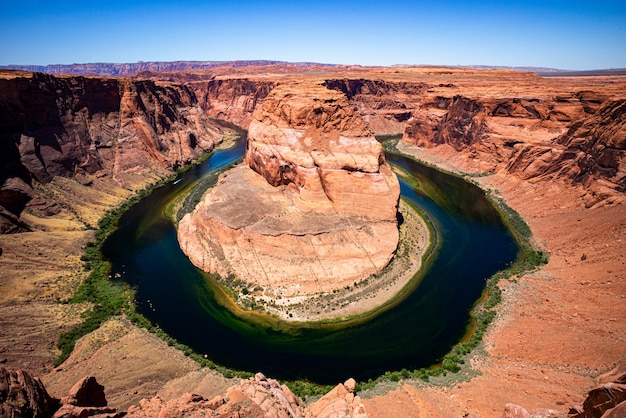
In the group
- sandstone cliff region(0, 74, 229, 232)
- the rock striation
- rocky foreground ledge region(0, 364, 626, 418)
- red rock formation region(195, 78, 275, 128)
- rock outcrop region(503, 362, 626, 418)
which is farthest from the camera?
red rock formation region(195, 78, 275, 128)

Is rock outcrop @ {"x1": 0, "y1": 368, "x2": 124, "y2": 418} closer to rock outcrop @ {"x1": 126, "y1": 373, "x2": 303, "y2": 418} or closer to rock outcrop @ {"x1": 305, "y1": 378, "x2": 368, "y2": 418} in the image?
rock outcrop @ {"x1": 126, "y1": 373, "x2": 303, "y2": 418}

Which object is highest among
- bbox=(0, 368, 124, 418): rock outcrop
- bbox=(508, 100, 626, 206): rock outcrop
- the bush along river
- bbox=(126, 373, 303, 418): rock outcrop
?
Answer: bbox=(508, 100, 626, 206): rock outcrop

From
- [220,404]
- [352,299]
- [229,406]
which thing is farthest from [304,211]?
[229,406]

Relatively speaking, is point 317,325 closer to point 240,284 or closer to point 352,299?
point 352,299

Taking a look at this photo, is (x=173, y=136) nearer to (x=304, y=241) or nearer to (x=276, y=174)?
(x=276, y=174)

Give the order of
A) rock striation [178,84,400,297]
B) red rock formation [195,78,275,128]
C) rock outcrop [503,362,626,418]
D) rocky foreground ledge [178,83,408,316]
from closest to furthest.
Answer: rock outcrop [503,362,626,418], rocky foreground ledge [178,83,408,316], rock striation [178,84,400,297], red rock formation [195,78,275,128]

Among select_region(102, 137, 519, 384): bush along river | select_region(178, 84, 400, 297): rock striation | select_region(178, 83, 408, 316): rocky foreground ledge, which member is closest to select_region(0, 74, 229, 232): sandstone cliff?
select_region(102, 137, 519, 384): bush along river

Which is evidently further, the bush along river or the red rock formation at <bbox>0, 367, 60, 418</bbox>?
the bush along river
